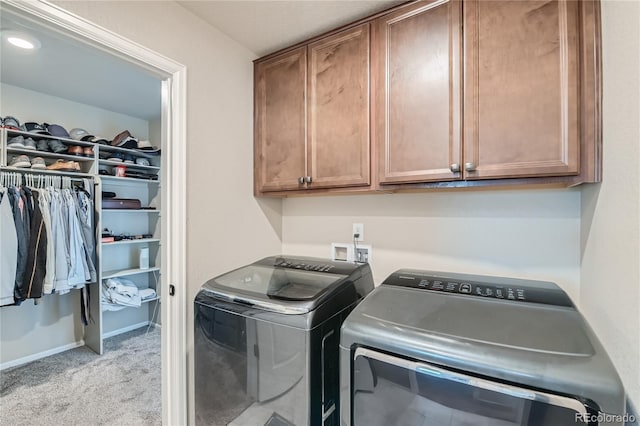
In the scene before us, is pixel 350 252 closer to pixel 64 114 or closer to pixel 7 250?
pixel 7 250

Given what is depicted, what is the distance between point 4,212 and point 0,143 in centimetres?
59

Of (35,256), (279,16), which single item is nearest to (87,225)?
(35,256)

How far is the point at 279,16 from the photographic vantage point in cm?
139

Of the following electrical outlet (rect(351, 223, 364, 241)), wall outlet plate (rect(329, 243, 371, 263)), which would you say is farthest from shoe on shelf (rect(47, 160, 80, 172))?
electrical outlet (rect(351, 223, 364, 241))

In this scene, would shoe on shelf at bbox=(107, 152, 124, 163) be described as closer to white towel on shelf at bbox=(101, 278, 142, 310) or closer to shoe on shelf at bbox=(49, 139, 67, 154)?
shoe on shelf at bbox=(49, 139, 67, 154)

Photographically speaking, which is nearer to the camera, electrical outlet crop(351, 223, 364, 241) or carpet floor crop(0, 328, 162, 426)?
electrical outlet crop(351, 223, 364, 241)

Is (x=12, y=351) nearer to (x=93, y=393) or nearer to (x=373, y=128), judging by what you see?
(x=93, y=393)

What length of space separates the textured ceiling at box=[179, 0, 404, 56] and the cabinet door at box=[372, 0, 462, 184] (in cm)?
13

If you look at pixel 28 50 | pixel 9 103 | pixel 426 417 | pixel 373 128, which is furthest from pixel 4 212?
pixel 426 417

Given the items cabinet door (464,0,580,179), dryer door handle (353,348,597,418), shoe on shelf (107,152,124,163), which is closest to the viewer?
dryer door handle (353,348,597,418)

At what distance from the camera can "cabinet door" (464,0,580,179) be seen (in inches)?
38.6

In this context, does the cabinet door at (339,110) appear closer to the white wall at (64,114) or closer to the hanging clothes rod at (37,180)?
the hanging clothes rod at (37,180)

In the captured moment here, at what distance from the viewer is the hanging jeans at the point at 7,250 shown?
87.5 inches

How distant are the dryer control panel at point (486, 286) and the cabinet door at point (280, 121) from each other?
30.5 inches
